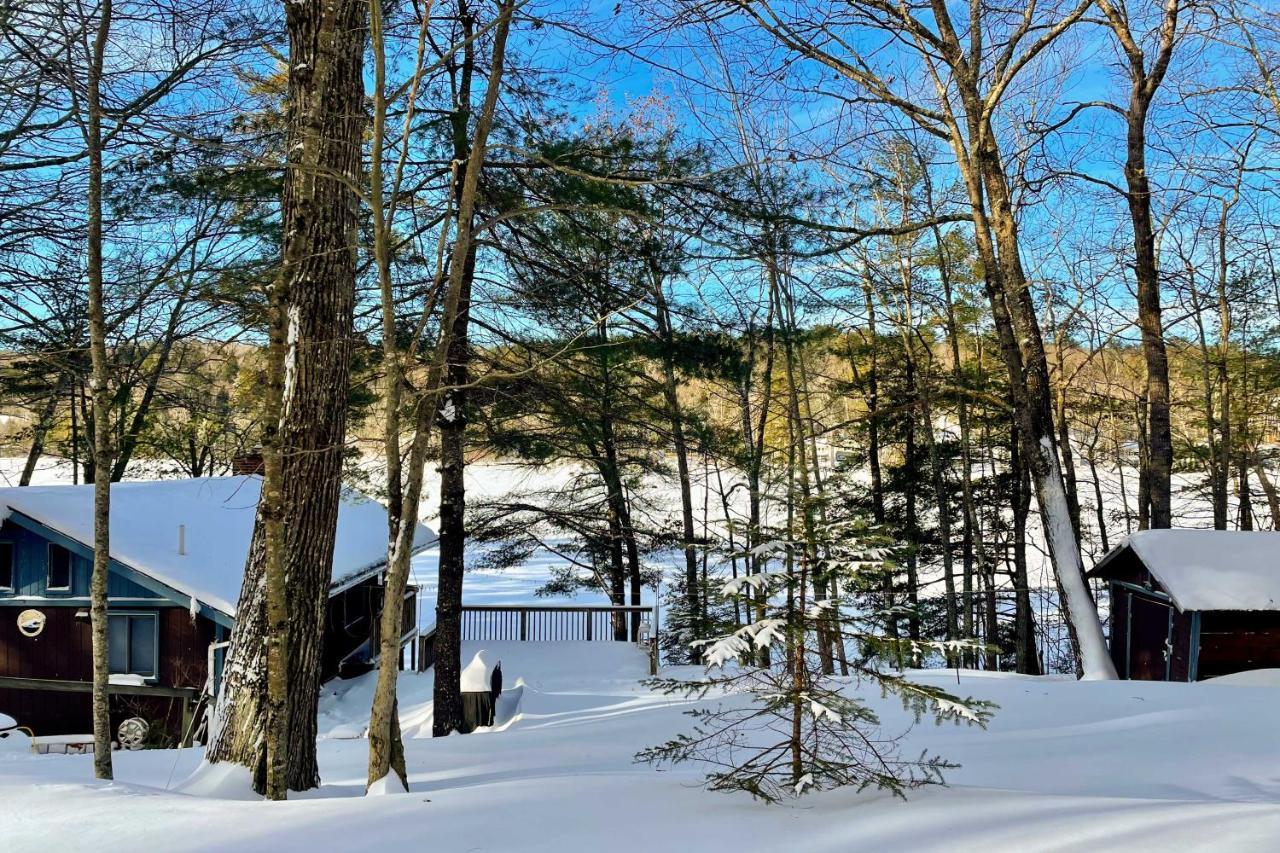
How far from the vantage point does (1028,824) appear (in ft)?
9.37

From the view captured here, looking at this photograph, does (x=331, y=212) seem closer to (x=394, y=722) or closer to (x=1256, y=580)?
(x=394, y=722)

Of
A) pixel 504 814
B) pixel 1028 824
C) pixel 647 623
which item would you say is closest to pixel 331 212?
pixel 504 814

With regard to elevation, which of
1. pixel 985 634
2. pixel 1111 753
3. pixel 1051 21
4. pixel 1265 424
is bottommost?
pixel 985 634

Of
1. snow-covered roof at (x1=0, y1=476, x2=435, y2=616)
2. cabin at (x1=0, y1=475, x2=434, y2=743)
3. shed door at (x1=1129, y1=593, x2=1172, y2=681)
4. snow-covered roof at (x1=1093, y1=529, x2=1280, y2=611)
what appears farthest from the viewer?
shed door at (x1=1129, y1=593, x2=1172, y2=681)

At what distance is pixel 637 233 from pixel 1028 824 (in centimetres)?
611

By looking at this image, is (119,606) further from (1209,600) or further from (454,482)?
(1209,600)

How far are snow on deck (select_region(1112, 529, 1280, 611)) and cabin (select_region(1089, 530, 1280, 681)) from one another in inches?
0.4

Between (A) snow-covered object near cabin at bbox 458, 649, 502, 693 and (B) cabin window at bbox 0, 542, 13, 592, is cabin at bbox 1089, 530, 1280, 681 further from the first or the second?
(B) cabin window at bbox 0, 542, 13, 592

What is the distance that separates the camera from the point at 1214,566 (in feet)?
34.1

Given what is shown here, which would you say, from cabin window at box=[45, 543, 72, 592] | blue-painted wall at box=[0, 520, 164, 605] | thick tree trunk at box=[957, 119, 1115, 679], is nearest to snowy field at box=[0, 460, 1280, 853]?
thick tree trunk at box=[957, 119, 1115, 679]

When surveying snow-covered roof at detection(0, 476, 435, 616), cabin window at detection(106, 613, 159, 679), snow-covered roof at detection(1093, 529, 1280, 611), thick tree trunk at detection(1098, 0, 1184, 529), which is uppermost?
thick tree trunk at detection(1098, 0, 1184, 529)

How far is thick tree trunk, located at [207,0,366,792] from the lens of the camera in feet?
14.4

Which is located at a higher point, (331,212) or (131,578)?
(331,212)

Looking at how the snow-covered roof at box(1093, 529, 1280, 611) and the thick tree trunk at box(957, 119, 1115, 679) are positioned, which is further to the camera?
the snow-covered roof at box(1093, 529, 1280, 611)
